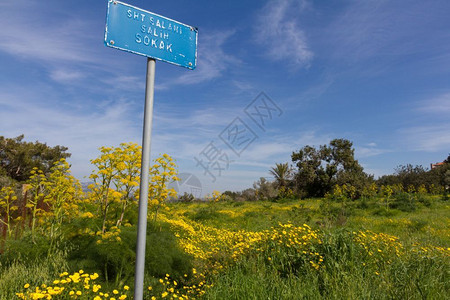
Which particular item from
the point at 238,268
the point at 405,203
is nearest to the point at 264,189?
the point at 405,203

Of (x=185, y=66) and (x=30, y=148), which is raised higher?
(x=30, y=148)

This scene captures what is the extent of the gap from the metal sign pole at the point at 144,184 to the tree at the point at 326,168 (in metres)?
26.1

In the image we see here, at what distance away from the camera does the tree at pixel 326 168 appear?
87.2 ft

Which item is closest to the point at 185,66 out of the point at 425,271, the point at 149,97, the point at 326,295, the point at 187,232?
the point at 149,97

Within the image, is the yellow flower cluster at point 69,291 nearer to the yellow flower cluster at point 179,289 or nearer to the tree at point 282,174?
the yellow flower cluster at point 179,289

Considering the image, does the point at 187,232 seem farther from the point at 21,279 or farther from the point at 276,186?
the point at 276,186

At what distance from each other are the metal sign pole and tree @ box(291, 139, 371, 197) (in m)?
26.1

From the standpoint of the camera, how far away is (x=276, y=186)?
103 ft

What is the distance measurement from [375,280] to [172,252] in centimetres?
285

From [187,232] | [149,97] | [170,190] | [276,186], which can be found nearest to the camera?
[149,97]

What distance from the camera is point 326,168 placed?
27.0 meters

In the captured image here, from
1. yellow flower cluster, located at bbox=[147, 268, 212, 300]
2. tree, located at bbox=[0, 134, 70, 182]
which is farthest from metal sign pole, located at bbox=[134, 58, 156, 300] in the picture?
tree, located at bbox=[0, 134, 70, 182]

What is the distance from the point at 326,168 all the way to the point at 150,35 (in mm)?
27032

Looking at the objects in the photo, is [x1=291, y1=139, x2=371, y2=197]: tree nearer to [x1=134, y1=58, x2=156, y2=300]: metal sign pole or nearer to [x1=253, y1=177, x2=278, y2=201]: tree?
[x1=253, y1=177, x2=278, y2=201]: tree
